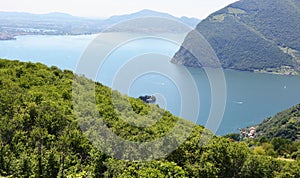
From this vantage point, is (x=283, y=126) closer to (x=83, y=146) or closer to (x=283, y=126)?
(x=283, y=126)

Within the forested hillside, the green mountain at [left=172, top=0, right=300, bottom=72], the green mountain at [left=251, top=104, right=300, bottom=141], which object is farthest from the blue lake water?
the forested hillside

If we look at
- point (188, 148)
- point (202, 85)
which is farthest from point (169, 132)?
point (202, 85)

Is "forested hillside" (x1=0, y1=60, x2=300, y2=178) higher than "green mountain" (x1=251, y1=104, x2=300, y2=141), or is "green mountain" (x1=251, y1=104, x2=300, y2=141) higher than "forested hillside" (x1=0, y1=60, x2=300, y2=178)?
"forested hillside" (x1=0, y1=60, x2=300, y2=178)

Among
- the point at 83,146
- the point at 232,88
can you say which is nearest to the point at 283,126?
the point at 232,88

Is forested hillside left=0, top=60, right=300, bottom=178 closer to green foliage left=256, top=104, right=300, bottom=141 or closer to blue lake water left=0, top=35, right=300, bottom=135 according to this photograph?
blue lake water left=0, top=35, right=300, bottom=135

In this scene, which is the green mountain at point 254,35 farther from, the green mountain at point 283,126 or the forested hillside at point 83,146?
the forested hillside at point 83,146

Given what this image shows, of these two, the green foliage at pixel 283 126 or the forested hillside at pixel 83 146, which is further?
the green foliage at pixel 283 126

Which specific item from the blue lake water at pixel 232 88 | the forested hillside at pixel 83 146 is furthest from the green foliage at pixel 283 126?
the forested hillside at pixel 83 146
